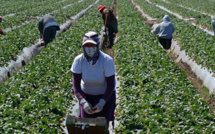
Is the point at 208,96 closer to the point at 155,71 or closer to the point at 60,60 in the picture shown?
the point at 155,71

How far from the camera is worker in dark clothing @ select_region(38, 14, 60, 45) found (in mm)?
13500

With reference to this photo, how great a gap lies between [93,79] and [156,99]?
284 cm

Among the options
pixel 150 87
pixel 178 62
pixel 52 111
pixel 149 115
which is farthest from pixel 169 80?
pixel 178 62

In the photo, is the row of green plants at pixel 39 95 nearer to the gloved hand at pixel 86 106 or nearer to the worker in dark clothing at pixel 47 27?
the worker in dark clothing at pixel 47 27

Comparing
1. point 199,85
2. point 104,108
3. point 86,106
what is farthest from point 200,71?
point 86,106

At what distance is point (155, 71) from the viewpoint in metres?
10.0

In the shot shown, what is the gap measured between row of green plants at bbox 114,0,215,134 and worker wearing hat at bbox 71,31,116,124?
1.23 metres

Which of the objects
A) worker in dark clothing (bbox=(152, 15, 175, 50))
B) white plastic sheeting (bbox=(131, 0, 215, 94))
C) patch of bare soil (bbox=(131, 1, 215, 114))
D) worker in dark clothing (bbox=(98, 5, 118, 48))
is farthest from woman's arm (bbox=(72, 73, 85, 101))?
worker in dark clothing (bbox=(98, 5, 118, 48))

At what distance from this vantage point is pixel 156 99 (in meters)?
7.50

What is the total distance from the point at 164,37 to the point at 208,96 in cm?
417

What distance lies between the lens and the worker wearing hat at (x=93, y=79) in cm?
477

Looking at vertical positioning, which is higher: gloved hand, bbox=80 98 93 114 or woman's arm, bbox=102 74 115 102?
woman's arm, bbox=102 74 115 102

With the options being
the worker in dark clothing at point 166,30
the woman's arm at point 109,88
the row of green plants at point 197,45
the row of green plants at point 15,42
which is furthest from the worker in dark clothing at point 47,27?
the woman's arm at point 109,88

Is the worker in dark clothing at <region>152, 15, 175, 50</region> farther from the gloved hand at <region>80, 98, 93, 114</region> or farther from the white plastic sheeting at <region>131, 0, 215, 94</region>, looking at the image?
the gloved hand at <region>80, 98, 93, 114</region>
